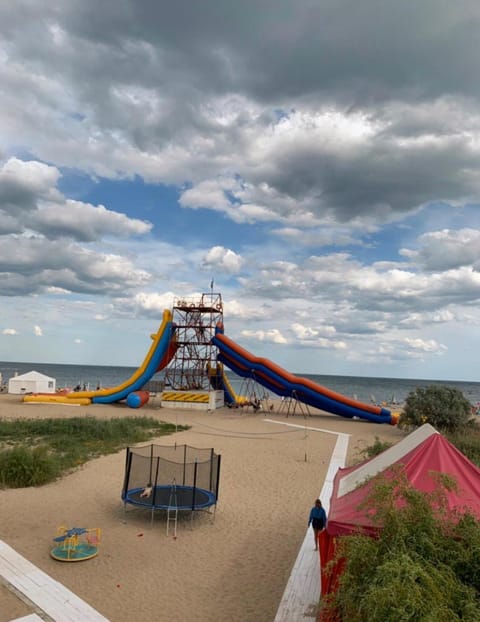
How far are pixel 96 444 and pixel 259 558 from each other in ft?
42.5

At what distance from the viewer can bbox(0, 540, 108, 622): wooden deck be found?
7379mm

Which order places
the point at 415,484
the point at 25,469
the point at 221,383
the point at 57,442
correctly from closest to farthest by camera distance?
1. the point at 415,484
2. the point at 25,469
3. the point at 57,442
4. the point at 221,383

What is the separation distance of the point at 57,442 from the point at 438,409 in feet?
60.8

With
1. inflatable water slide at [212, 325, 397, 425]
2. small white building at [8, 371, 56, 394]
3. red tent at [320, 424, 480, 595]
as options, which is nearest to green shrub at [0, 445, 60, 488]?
red tent at [320, 424, 480, 595]

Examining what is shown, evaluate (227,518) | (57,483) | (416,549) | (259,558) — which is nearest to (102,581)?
(259,558)

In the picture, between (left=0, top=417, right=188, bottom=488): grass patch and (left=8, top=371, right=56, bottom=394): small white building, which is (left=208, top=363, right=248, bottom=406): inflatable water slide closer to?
(left=0, top=417, right=188, bottom=488): grass patch

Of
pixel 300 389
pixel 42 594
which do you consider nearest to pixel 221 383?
pixel 300 389

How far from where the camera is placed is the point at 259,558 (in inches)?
395

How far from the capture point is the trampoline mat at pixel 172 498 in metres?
11.7

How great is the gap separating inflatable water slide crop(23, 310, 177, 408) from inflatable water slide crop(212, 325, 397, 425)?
5048mm

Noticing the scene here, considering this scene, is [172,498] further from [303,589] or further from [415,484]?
[415,484]

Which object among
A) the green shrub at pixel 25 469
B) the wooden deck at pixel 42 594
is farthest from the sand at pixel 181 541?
the green shrub at pixel 25 469

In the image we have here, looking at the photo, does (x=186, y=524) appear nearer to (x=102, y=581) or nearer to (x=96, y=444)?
(x=102, y=581)

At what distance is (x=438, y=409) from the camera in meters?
26.2
